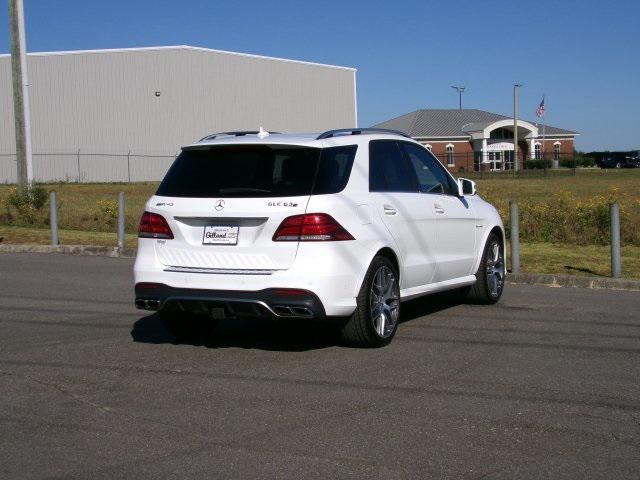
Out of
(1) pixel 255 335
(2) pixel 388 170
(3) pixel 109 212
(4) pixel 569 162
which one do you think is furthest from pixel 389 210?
(4) pixel 569 162

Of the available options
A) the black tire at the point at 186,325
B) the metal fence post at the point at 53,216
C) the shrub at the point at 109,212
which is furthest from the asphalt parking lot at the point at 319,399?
the shrub at the point at 109,212

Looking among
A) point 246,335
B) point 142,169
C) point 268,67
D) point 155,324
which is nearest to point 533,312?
point 246,335

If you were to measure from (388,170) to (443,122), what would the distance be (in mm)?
86437

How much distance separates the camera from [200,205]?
7.79 m

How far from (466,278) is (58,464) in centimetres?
589

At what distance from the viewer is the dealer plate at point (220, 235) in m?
7.64

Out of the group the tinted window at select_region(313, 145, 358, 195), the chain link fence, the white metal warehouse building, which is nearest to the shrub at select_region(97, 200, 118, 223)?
the tinted window at select_region(313, 145, 358, 195)

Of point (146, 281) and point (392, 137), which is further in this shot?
point (392, 137)

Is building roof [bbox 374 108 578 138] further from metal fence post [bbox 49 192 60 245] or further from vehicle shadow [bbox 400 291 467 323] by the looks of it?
vehicle shadow [bbox 400 291 467 323]

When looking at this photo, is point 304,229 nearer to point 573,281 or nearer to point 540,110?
point 573,281

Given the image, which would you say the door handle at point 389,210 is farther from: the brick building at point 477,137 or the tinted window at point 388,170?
the brick building at point 477,137

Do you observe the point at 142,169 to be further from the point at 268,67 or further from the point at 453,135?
the point at 453,135

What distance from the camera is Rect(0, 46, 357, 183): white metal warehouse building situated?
58.4 m

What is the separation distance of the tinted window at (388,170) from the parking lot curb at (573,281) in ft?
14.5
